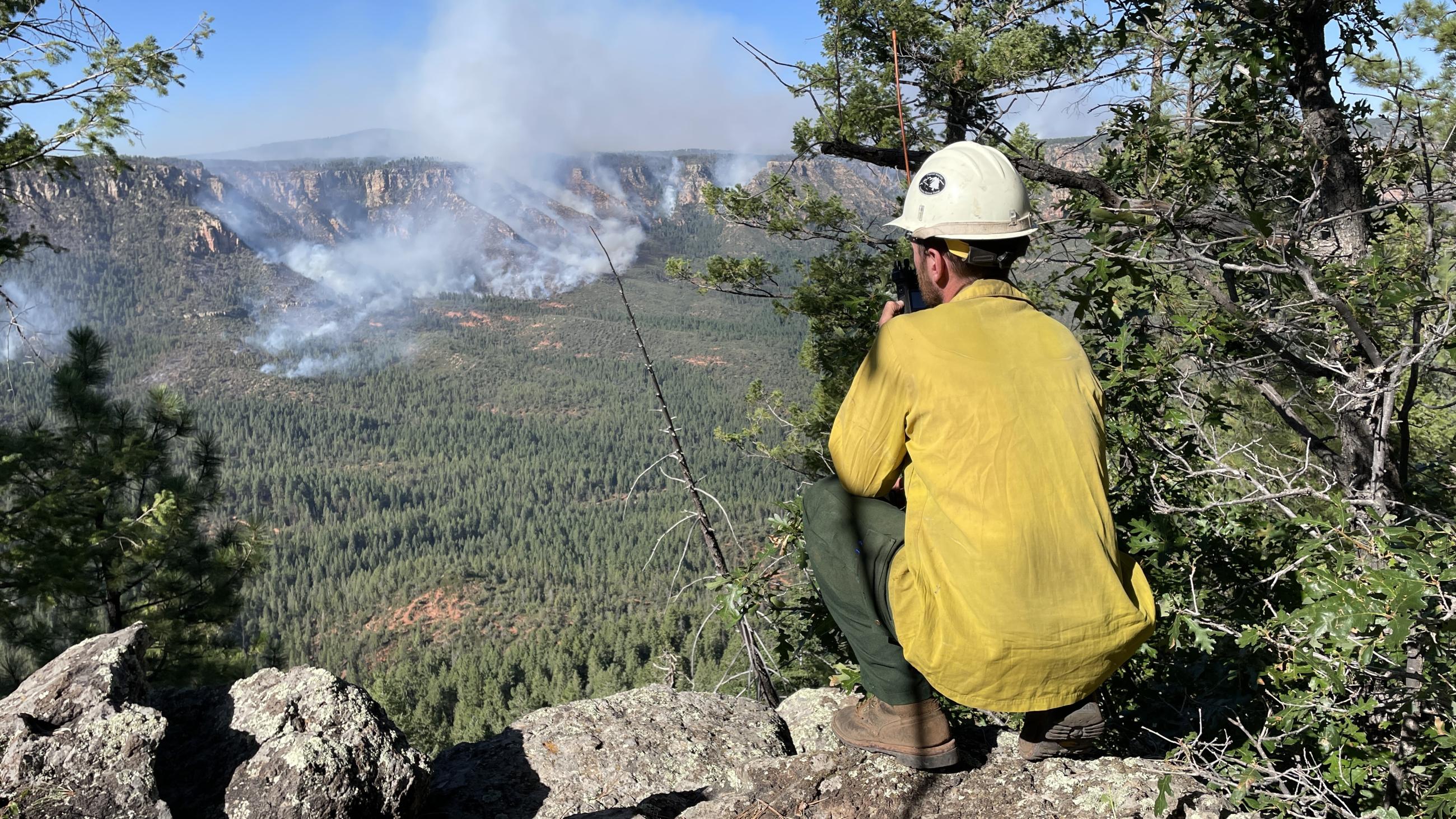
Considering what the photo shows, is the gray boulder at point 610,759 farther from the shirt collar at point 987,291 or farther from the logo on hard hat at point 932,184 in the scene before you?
the logo on hard hat at point 932,184

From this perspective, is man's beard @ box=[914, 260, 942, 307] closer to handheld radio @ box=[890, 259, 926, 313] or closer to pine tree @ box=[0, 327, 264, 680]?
handheld radio @ box=[890, 259, 926, 313]

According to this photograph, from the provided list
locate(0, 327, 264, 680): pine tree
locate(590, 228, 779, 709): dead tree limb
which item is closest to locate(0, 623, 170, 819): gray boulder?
locate(590, 228, 779, 709): dead tree limb

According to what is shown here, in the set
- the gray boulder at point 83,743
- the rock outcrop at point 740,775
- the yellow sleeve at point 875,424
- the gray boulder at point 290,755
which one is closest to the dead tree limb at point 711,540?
the rock outcrop at point 740,775

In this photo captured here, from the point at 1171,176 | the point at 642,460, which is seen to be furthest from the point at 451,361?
the point at 1171,176

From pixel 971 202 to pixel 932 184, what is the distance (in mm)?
120

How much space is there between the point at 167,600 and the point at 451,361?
150 meters

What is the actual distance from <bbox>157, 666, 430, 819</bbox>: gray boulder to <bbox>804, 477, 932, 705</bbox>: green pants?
1719 millimetres

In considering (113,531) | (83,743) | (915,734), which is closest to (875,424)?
(915,734)

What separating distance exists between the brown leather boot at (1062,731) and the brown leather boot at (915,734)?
0.83 ft

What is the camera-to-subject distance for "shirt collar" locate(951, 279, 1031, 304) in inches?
79.4

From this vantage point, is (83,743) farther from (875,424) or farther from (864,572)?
(875,424)

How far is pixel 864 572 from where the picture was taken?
224cm

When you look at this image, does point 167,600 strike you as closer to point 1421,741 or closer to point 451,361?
point 1421,741

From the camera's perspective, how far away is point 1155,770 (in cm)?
238
